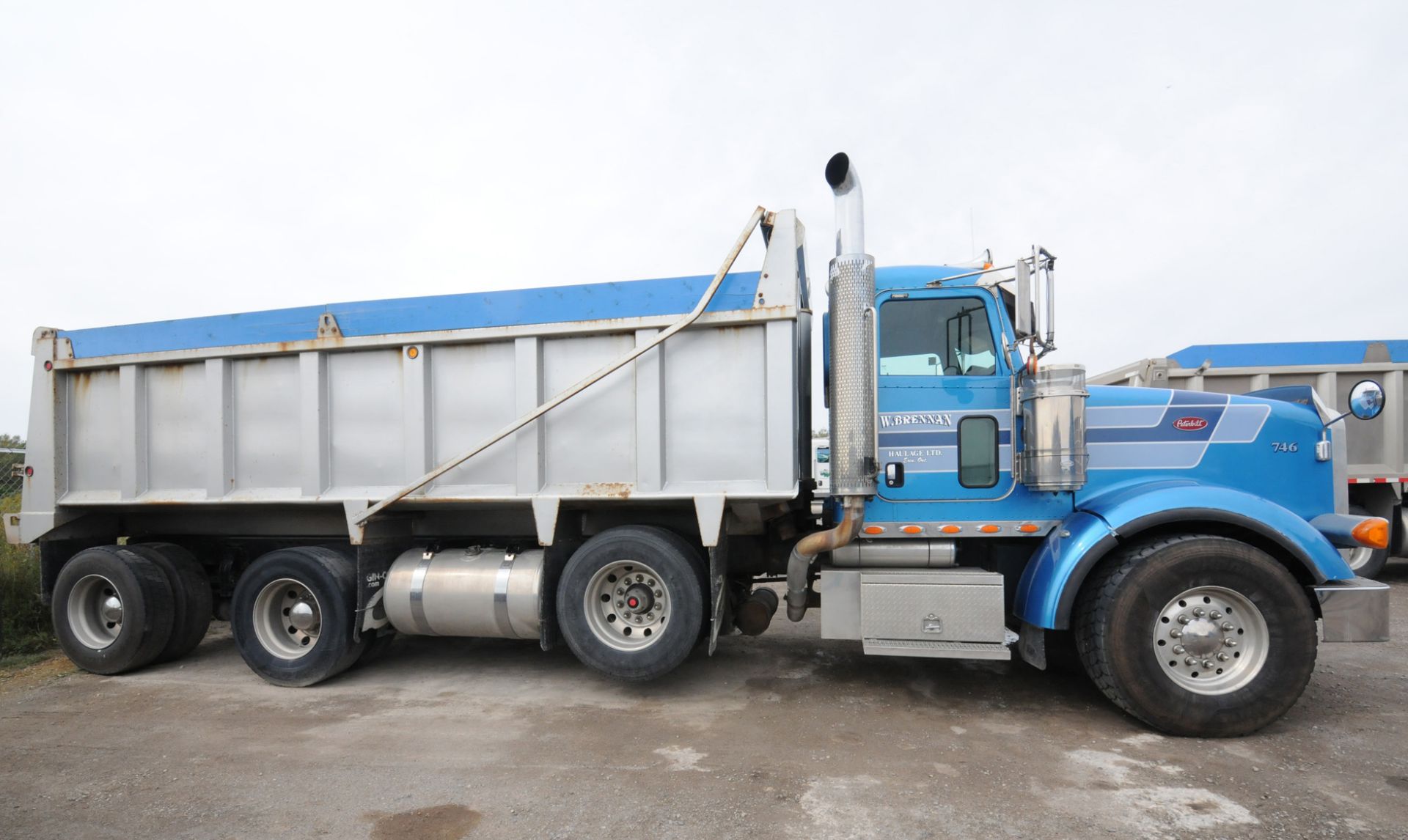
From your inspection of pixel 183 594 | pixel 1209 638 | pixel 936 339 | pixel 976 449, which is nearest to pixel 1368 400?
pixel 1209 638

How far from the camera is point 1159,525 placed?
13.7ft

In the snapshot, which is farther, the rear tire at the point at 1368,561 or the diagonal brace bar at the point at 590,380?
the rear tire at the point at 1368,561

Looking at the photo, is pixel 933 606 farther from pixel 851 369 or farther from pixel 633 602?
pixel 633 602

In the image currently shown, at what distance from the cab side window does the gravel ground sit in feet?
7.58

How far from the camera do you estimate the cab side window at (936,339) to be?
463 cm

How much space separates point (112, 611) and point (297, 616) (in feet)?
5.87

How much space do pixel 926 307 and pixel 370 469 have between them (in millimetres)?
4321

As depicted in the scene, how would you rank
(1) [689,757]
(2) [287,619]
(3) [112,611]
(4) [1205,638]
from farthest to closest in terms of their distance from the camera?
(3) [112,611] → (2) [287,619] → (4) [1205,638] → (1) [689,757]

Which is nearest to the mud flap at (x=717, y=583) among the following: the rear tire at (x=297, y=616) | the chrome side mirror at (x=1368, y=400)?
the rear tire at (x=297, y=616)

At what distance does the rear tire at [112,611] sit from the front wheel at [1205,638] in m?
7.03

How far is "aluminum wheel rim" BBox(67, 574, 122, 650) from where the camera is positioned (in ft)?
18.0

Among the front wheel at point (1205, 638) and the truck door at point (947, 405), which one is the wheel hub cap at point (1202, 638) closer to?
the front wheel at point (1205, 638)

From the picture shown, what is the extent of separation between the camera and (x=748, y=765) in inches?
142

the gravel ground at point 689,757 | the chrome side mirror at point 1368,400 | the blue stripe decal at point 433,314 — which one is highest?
the blue stripe decal at point 433,314
